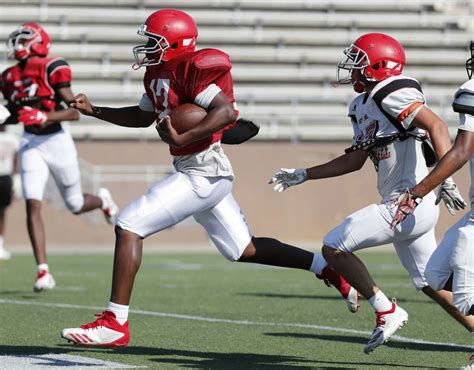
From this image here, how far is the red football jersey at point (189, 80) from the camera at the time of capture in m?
4.66

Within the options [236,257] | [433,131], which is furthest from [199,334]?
[433,131]

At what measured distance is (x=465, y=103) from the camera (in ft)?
13.4

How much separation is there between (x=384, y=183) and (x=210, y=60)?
3.08 ft

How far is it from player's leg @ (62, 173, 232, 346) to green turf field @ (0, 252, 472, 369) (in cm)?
22

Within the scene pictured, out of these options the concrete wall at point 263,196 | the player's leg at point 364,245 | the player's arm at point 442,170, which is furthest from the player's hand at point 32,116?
the concrete wall at point 263,196

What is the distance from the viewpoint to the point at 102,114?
5.27m

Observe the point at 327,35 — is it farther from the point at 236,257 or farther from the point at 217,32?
the point at 236,257

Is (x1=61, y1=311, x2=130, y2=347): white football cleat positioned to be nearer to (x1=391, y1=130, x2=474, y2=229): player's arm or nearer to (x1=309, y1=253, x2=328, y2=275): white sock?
(x1=309, y1=253, x2=328, y2=275): white sock

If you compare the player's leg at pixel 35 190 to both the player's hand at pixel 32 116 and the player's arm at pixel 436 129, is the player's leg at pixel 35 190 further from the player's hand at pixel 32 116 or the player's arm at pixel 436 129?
the player's arm at pixel 436 129

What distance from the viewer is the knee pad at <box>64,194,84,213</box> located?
339 inches

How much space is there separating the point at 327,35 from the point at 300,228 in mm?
4519

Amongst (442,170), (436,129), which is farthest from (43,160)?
(442,170)

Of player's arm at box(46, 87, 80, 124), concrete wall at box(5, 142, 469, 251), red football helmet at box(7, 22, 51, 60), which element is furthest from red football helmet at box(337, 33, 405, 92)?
concrete wall at box(5, 142, 469, 251)

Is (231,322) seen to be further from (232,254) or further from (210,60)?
(210,60)
